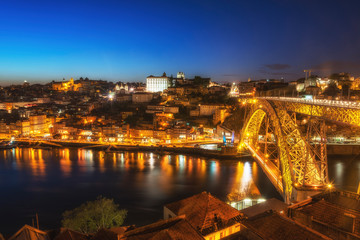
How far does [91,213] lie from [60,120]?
21.7m

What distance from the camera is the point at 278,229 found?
3225mm

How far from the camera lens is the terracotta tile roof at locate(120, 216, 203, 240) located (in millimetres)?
3318

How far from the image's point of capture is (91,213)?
6082 millimetres

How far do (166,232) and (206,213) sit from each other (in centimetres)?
148

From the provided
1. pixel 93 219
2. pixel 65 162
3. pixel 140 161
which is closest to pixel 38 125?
pixel 65 162

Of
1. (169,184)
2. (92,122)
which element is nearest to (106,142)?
(92,122)

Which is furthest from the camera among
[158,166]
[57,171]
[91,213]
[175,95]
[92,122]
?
[175,95]

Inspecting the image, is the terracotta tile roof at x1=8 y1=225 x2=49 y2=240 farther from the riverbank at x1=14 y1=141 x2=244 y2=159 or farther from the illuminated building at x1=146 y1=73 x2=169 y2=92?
the illuminated building at x1=146 y1=73 x2=169 y2=92

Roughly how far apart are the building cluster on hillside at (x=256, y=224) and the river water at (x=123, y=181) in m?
3.52

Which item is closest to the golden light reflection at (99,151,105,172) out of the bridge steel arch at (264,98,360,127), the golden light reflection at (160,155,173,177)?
the golden light reflection at (160,155,173,177)

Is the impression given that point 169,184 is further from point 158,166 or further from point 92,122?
point 92,122

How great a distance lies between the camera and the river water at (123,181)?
8852 millimetres

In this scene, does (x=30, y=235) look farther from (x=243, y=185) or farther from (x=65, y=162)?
(x=65, y=162)

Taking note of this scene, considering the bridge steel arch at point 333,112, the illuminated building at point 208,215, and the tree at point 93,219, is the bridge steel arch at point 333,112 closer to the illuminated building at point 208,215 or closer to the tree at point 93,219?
the illuminated building at point 208,215
